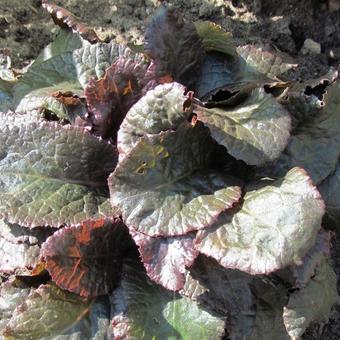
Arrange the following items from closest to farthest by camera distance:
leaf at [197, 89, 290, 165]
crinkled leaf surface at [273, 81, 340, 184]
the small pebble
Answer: leaf at [197, 89, 290, 165], crinkled leaf surface at [273, 81, 340, 184], the small pebble

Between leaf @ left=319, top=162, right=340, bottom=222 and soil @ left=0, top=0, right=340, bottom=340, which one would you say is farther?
soil @ left=0, top=0, right=340, bottom=340

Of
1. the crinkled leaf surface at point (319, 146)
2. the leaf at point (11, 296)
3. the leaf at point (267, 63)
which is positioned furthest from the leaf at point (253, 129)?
the leaf at point (11, 296)

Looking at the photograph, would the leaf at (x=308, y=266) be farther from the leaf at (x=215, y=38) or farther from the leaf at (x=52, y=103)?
the leaf at (x=52, y=103)

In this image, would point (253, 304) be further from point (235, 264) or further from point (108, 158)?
point (108, 158)

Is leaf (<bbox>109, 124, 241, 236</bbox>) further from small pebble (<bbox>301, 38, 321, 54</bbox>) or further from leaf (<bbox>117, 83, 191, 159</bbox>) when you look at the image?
small pebble (<bbox>301, 38, 321, 54</bbox>)

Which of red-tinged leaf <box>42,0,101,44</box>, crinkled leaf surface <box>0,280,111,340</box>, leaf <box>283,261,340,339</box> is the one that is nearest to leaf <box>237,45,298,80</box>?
red-tinged leaf <box>42,0,101,44</box>

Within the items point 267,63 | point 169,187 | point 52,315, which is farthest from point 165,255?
point 267,63
